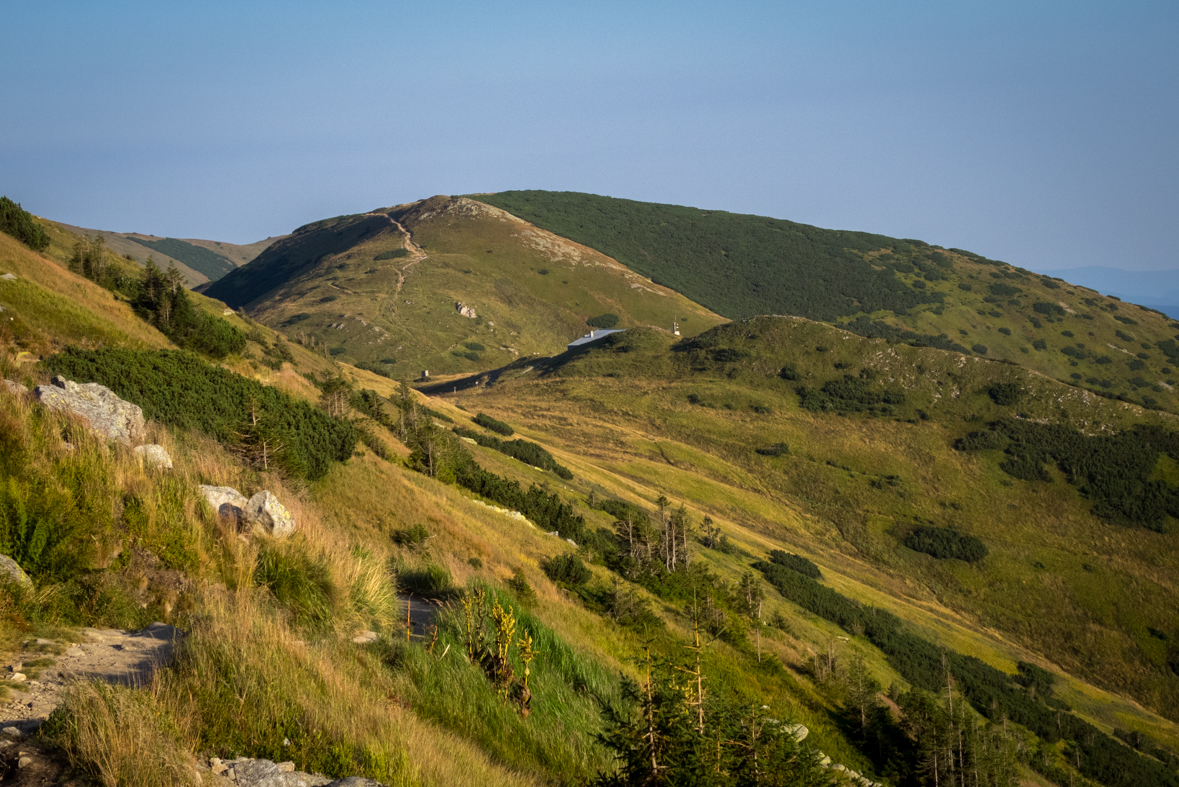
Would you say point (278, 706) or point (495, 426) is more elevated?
point (278, 706)

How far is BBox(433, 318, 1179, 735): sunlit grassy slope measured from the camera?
47.8m

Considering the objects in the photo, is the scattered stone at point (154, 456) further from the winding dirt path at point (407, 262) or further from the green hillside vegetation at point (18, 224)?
the winding dirt path at point (407, 262)

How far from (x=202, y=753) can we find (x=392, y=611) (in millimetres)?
3419

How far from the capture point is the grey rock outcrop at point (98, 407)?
26.9 feet

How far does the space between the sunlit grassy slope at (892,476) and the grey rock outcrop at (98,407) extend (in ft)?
145

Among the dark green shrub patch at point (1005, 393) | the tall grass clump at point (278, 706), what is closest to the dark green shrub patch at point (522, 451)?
the tall grass clump at point (278, 706)

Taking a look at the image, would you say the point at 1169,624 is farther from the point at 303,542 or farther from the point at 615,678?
the point at 303,542

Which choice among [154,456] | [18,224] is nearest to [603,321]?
[18,224]

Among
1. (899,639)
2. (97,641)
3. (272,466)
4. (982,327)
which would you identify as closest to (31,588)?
(97,641)

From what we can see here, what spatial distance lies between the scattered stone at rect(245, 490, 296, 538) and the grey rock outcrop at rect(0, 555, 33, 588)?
85.1 inches

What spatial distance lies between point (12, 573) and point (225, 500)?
2.44 m

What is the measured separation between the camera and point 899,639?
38.2 metres

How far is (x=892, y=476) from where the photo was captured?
227 feet

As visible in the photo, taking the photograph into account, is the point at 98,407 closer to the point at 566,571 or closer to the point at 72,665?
the point at 72,665
